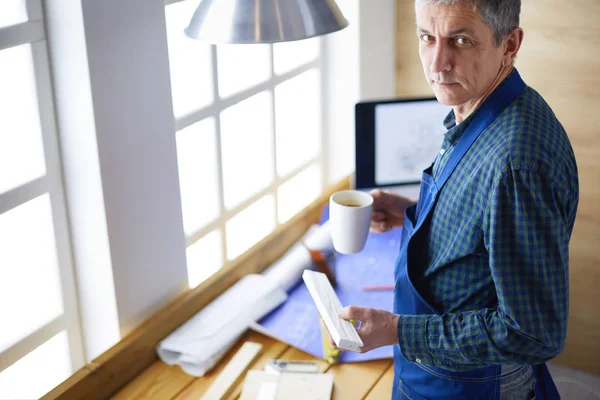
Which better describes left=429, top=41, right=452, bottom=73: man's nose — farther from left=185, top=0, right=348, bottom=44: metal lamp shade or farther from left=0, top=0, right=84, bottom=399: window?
left=0, top=0, right=84, bottom=399: window

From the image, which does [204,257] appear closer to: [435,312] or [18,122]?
[18,122]

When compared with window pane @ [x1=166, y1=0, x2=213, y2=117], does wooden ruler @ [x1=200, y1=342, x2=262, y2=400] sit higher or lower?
lower

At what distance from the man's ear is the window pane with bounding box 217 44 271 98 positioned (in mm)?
1013

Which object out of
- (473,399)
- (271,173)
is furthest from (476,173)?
(271,173)

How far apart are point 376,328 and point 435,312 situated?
110 mm

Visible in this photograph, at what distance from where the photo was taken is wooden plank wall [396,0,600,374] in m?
2.42

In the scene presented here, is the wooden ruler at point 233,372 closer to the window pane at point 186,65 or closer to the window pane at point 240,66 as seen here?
the window pane at point 186,65

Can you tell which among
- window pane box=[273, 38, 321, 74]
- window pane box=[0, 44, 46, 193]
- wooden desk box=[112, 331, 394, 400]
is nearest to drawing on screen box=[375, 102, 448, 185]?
window pane box=[273, 38, 321, 74]

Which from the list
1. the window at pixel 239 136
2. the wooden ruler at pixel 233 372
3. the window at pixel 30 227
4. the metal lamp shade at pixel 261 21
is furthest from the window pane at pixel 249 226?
the metal lamp shade at pixel 261 21

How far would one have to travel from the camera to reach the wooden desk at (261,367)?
176 centimetres

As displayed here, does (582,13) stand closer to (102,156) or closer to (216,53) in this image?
(216,53)

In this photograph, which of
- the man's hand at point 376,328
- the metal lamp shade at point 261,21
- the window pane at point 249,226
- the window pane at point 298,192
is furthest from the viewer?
the window pane at point 298,192

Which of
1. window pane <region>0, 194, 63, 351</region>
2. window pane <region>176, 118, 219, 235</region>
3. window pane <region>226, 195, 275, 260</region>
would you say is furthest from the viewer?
window pane <region>226, 195, 275, 260</region>

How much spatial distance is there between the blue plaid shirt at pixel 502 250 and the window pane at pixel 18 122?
819 mm
